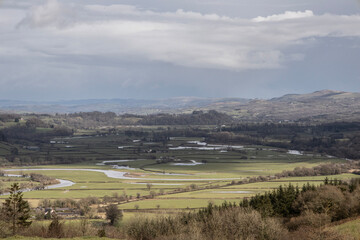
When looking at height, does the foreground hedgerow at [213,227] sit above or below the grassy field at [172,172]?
above

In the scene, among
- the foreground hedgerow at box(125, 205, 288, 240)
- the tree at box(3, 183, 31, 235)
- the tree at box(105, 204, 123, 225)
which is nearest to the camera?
the foreground hedgerow at box(125, 205, 288, 240)

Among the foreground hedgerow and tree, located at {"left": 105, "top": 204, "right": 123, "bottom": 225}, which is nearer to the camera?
the foreground hedgerow

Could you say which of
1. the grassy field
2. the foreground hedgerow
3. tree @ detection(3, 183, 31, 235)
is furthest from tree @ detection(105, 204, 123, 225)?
tree @ detection(3, 183, 31, 235)

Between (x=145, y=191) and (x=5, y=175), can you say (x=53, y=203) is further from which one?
(x=5, y=175)

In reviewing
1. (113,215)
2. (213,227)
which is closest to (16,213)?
(113,215)

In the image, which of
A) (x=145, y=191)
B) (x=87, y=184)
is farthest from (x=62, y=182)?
(x=145, y=191)

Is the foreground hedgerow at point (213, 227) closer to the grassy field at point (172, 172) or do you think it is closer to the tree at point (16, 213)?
the tree at point (16, 213)

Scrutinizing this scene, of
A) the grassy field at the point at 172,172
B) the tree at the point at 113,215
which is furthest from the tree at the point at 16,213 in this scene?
the grassy field at the point at 172,172

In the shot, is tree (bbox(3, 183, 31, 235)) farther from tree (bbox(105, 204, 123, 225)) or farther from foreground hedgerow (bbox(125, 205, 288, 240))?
tree (bbox(105, 204, 123, 225))

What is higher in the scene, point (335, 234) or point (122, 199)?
point (335, 234)

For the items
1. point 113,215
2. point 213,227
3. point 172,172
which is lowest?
point 172,172

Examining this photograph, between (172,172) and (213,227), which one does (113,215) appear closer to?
(213,227)
